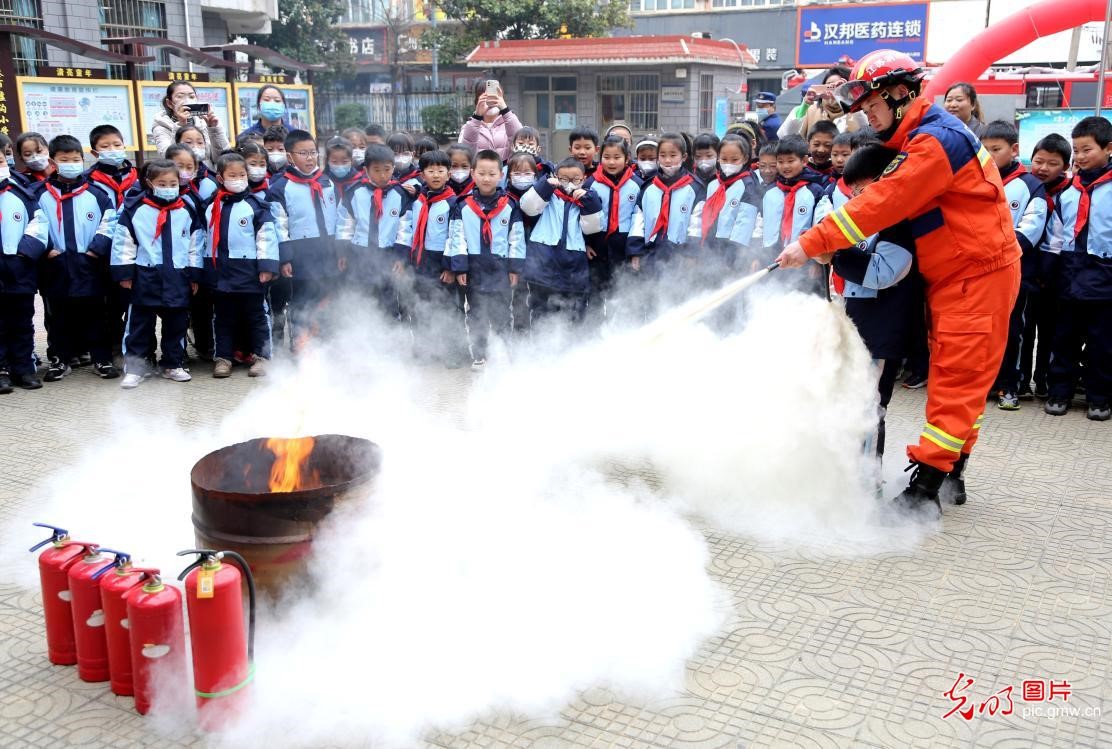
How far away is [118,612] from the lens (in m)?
3.10

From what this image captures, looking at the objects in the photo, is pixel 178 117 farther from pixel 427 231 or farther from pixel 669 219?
pixel 669 219

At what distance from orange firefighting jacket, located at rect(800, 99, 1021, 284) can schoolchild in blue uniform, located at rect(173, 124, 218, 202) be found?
557 cm

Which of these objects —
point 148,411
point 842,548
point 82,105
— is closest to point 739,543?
point 842,548

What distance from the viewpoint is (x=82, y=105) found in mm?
10875

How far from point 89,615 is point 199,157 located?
6142 millimetres

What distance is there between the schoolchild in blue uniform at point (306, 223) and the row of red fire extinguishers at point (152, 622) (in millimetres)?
4792

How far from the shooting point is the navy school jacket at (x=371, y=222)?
7930 mm

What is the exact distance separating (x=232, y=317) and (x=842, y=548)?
549 cm

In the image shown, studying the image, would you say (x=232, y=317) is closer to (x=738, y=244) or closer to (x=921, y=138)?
(x=738, y=244)

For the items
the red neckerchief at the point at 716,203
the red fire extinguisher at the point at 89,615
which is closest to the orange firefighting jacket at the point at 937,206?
the red neckerchief at the point at 716,203

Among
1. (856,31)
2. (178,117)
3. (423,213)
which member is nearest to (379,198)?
(423,213)

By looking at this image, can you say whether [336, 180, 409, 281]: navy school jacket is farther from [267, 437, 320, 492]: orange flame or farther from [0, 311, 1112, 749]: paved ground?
[267, 437, 320, 492]: orange flame

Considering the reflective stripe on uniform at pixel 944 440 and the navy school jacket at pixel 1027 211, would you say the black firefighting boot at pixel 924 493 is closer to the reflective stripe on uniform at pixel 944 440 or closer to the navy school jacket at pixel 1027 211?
the reflective stripe on uniform at pixel 944 440

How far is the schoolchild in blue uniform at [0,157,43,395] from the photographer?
23.1ft
